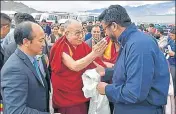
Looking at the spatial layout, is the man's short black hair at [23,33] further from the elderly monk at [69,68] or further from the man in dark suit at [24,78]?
the elderly monk at [69,68]

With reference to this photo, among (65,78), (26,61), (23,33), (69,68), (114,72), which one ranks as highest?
(23,33)

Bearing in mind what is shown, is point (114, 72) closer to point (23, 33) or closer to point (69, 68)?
point (69, 68)

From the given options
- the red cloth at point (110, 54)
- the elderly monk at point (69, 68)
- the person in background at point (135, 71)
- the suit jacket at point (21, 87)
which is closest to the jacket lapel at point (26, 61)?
the suit jacket at point (21, 87)

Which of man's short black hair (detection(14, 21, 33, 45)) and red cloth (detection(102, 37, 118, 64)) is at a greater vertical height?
man's short black hair (detection(14, 21, 33, 45))

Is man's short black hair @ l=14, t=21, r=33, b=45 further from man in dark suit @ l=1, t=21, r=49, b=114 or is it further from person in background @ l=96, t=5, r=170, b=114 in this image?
person in background @ l=96, t=5, r=170, b=114

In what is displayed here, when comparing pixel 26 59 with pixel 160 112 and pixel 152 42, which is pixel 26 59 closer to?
pixel 152 42

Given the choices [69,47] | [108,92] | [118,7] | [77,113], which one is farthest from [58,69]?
[118,7]

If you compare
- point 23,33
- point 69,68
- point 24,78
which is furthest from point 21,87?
point 69,68

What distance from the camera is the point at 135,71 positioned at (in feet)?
6.41

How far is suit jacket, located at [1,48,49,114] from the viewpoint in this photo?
182 cm

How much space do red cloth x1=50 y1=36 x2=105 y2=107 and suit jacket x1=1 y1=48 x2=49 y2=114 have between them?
729 millimetres

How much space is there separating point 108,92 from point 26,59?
26.4 inches

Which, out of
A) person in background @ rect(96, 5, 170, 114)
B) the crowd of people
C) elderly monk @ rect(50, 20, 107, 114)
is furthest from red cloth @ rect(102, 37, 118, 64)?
person in background @ rect(96, 5, 170, 114)

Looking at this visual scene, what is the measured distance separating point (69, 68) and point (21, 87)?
3.13ft
